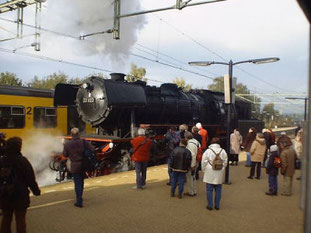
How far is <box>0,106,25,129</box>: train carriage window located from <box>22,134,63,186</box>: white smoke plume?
27.0 inches

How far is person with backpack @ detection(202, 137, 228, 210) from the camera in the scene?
19.8 ft

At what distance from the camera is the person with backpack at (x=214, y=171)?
6043mm

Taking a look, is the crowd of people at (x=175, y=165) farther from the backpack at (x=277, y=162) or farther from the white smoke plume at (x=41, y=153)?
the white smoke plume at (x=41, y=153)

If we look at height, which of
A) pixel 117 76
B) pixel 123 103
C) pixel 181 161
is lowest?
pixel 181 161

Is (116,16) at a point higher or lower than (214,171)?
higher

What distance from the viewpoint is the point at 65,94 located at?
36.0ft

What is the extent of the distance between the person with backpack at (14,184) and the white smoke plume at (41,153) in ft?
21.6

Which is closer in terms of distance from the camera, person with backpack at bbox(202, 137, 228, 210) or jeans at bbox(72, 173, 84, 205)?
jeans at bbox(72, 173, 84, 205)

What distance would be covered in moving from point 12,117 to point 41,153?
1.70 metres

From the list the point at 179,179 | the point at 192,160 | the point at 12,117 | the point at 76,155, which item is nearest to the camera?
the point at 76,155

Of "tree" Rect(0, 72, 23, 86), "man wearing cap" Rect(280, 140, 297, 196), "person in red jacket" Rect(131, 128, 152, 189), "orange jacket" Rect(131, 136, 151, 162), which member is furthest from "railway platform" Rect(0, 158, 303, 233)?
"tree" Rect(0, 72, 23, 86)

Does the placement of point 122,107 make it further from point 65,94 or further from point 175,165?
point 175,165

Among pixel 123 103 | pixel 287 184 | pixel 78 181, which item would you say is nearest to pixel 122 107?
pixel 123 103

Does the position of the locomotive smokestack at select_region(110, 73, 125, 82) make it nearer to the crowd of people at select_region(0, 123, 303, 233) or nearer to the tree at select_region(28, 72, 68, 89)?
the crowd of people at select_region(0, 123, 303, 233)
